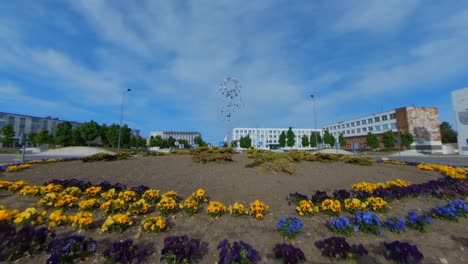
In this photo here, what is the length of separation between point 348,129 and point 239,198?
89.1 meters

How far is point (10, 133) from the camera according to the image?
47.7m

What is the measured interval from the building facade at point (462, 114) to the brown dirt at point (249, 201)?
4150 cm

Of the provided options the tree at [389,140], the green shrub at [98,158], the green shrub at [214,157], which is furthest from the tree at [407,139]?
the green shrub at [98,158]

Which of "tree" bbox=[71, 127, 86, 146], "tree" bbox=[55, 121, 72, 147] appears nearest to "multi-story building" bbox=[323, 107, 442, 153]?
"tree" bbox=[71, 127, 86, 146]

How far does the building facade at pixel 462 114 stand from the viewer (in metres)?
35.5

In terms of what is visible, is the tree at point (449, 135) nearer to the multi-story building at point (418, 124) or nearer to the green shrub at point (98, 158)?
the multi-story building at point (418, 124)

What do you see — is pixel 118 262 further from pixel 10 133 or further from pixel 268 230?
pixel 10 133

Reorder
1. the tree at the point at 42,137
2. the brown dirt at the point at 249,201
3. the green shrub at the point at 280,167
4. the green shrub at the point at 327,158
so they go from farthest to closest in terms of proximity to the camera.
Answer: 1. the tree at the point at 42,137
2. the green shrub at the point at 327,158
3. the green shrub at the point at 280,167
4. the brown dirt at the point at 249,201

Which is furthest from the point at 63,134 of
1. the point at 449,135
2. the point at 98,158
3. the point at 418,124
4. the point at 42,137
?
the point at 449,135

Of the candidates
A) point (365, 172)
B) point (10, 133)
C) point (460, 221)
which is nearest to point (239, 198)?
point (460, 221)

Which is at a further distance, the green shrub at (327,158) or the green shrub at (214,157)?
the green shrub at (327,158)

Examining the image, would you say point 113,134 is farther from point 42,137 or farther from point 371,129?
point 371,129

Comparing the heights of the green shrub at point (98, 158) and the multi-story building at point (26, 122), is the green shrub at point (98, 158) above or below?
below

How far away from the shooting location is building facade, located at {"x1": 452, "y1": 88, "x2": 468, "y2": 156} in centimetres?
3547
